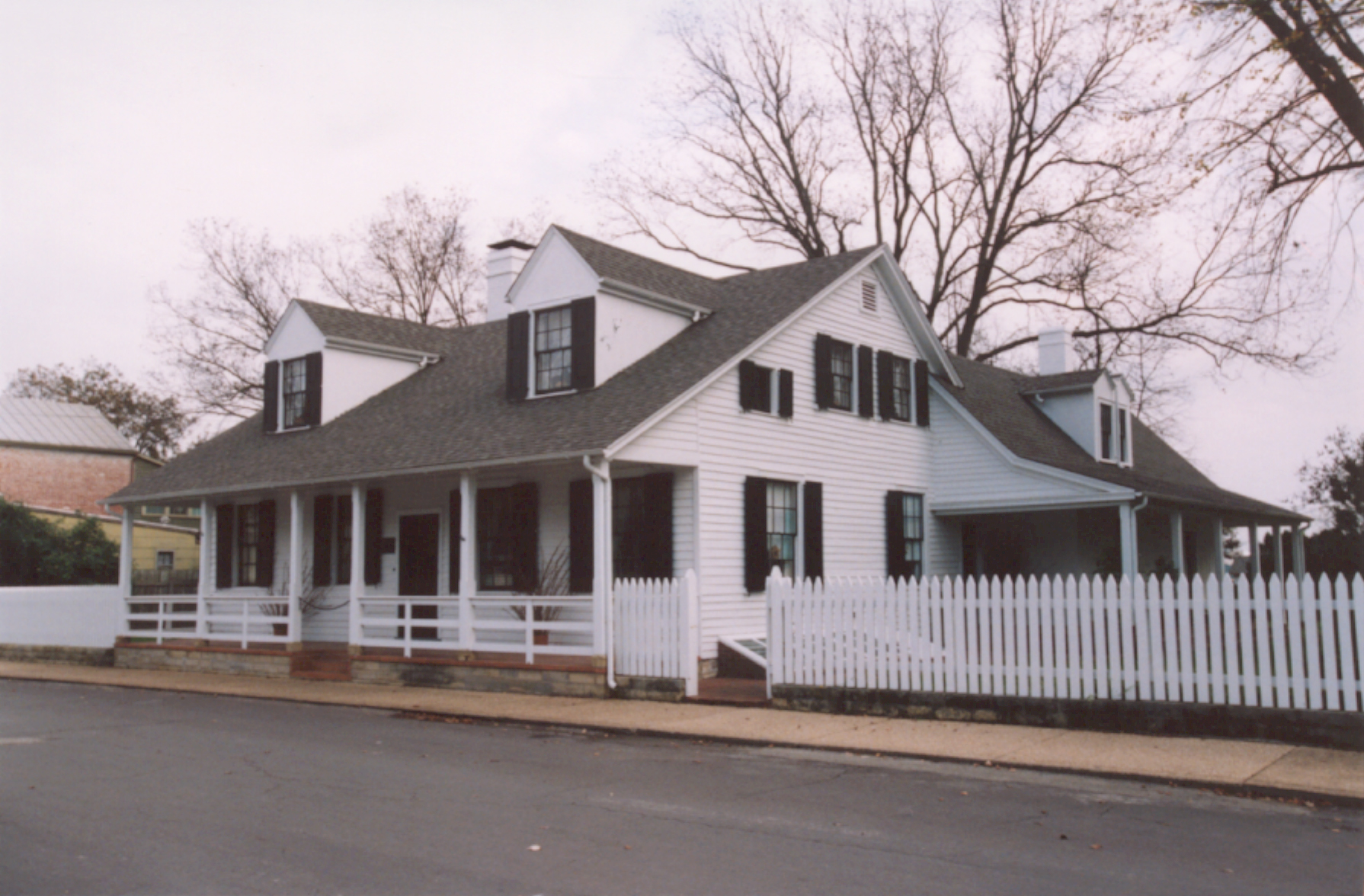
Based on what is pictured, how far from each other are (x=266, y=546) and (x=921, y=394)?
1256cm

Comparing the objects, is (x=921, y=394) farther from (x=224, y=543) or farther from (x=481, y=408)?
(x=224, y=543)

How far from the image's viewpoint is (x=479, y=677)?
51.0ft

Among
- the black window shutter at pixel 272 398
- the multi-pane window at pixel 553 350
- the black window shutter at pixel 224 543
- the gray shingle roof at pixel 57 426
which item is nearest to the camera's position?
the multi-pane window at pixel 553 350

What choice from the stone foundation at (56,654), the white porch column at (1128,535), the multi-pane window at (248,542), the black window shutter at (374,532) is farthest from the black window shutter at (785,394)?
the stone foundation at (56,654)

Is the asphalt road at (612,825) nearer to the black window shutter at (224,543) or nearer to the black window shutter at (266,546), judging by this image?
the black window shutter at (266,546)

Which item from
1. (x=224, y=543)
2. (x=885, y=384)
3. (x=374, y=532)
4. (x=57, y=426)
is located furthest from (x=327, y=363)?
(x=57, y=426)

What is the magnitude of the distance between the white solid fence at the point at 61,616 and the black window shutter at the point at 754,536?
12.4 meters

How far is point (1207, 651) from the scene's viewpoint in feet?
35.3

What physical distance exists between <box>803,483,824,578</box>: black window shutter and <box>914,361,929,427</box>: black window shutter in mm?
3941

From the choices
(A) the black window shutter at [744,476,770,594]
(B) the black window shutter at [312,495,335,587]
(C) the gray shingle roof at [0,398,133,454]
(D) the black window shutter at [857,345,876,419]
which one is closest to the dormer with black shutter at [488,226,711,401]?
(A) the black window shutter at [744,476,770,594]

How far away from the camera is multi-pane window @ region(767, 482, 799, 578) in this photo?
56.6 feet

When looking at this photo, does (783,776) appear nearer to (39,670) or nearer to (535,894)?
(535,894)

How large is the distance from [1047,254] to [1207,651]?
24219 mm

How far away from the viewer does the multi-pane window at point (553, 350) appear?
1738cm
